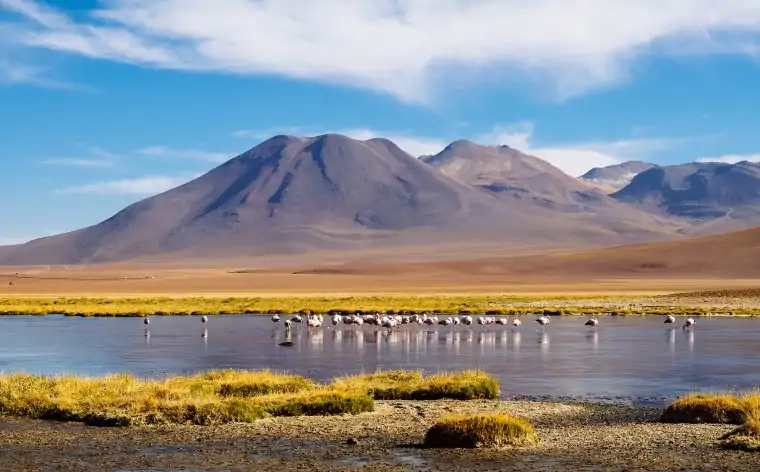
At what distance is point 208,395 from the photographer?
24.0 m

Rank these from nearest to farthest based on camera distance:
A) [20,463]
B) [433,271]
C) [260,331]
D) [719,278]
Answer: [20,463], [260,331], [719,278], [433,271]

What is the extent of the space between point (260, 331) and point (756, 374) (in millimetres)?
25698

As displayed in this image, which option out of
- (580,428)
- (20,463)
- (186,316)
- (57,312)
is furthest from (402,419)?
(57,312)

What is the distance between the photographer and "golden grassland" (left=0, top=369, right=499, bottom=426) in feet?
71.6

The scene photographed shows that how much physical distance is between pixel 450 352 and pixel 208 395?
16102mm

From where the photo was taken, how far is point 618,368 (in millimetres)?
32938

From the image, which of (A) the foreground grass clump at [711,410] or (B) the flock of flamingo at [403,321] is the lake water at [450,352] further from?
(A) the foreground grass clump at [711,410]

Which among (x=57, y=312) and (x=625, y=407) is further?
(x=57, y=312)

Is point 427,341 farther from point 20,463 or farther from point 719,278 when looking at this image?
point 719,278

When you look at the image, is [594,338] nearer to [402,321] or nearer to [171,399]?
[402,321]

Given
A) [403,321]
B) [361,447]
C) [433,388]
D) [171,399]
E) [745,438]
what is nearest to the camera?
[745,438]

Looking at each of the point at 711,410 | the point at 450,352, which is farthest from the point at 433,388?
the point at 450,352

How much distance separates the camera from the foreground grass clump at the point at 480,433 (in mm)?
18625

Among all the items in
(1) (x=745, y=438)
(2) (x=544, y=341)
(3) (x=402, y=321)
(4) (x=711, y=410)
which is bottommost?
(1) (x=745, y=438)
